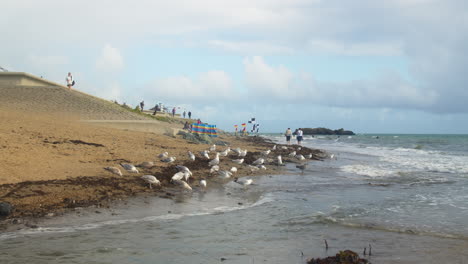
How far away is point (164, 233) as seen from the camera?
633cm

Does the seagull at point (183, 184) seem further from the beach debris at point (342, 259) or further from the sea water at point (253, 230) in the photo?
the beach debris at point (342, 259)

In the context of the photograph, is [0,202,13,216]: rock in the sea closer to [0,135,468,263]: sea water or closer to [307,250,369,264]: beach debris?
[0,135,468,263]: sea water

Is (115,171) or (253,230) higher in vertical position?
(115,171)

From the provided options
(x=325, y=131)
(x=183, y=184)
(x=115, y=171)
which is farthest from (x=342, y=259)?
(x=325, y=131)

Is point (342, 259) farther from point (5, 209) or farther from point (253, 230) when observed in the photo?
point (5, 209)

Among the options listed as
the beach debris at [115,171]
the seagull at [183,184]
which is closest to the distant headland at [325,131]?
the seagull at [183,184]

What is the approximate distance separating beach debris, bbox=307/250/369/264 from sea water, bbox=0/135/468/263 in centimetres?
25

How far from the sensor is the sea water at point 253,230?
5.34m

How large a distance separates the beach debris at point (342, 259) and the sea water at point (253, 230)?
0.25 meters

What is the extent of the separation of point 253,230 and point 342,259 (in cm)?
196

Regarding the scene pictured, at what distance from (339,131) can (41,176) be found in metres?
121

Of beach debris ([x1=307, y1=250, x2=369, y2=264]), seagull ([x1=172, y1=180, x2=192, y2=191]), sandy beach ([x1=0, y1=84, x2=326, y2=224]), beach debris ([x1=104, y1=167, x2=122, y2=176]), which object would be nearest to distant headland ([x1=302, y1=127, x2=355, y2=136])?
sandy beach ([x1=0, y1=84, x2=326, y2=224])

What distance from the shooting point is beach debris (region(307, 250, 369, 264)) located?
5094 mm

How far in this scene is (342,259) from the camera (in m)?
5.11
